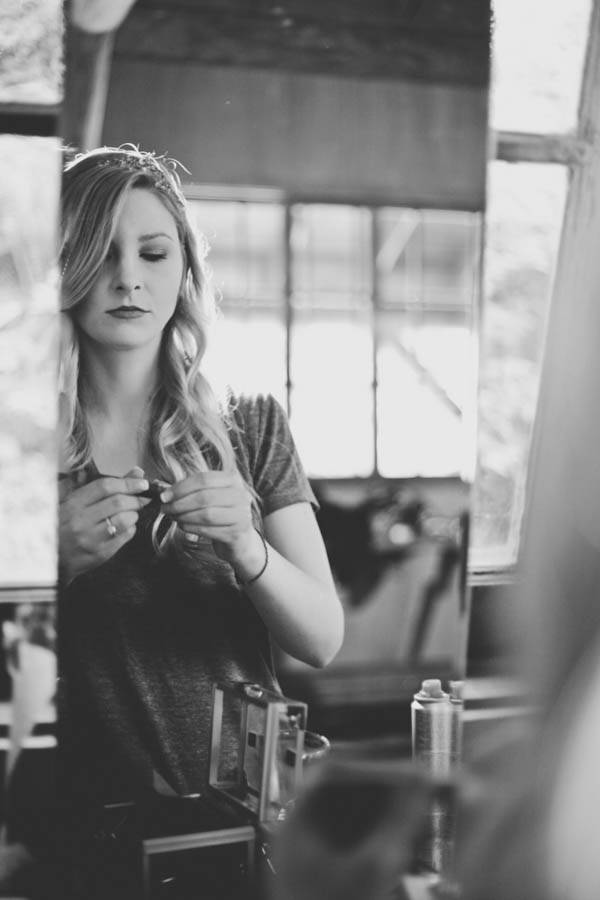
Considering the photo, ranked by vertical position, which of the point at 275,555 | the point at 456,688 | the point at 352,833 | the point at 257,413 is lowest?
the point at 352,833

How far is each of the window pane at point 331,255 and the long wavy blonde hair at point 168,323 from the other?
82 millimetres

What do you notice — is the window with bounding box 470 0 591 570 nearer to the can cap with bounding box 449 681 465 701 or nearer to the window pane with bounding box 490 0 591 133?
the window pane with bounding box 490 0 591 133

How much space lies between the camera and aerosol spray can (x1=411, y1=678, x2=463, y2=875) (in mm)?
766

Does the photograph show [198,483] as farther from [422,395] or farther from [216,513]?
[422,395]

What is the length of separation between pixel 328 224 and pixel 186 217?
0.12 meters

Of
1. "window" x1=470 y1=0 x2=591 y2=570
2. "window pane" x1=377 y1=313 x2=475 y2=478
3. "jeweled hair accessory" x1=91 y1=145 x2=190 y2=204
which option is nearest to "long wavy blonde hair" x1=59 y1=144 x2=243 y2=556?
"jeweled hair accessory" x1=91 y1=145 x2=190 y2=204

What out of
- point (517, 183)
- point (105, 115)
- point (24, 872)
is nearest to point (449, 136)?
point (517, 183)

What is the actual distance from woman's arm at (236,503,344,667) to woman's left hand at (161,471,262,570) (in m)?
0.03

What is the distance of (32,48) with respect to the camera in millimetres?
731

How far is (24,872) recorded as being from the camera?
729 mm

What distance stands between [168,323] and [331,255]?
151 millimetres

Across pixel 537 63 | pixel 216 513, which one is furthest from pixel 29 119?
pixel 537 63

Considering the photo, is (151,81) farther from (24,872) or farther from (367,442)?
(24,872)

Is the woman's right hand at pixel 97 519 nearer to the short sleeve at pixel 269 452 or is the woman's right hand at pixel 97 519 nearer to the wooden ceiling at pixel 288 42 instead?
the short sleeve at pixel 269 452
